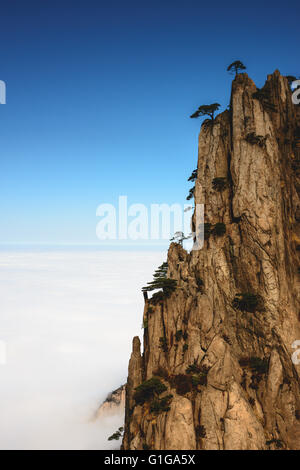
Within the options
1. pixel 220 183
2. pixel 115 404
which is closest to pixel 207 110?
pixel 220 183

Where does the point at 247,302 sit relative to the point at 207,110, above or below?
below

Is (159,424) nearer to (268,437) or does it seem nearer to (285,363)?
(268,437)

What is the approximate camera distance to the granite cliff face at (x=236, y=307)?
33594mm

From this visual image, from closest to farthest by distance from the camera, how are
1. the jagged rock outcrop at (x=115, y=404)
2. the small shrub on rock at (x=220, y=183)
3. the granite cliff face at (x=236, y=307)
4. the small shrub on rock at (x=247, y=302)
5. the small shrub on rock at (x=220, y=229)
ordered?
the granite cliff face at (x=236, y=307), the small shrub on rock at (x=247, y=302), the small shrub on rock at (x=220, y=229), the small shrub on rock at (x=220, y=183), the jagged rock outcrop at (x=115, y=404)

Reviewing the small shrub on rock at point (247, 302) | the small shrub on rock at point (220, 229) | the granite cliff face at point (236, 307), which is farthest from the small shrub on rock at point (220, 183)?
the small shrub on rock at point (247, 302)

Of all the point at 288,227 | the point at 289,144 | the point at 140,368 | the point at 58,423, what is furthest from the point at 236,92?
the point at 58,423

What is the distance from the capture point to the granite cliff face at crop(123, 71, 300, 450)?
110ft

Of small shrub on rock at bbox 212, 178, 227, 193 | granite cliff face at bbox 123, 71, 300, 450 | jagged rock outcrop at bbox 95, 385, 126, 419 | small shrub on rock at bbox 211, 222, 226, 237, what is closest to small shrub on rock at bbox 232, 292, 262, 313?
granite cliff face at bbox 123, 71, 300, 450

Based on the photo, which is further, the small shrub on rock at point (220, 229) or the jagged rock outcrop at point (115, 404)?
the jagged rock outcrop at point (115, 404)

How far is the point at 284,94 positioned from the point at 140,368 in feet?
187

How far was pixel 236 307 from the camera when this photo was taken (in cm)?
4216

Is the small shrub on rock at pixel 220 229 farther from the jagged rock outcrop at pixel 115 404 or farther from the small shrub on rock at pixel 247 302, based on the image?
the jagged rock outcrop at pixel 115 404

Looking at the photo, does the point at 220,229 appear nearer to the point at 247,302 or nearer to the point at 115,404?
the point at 247,302

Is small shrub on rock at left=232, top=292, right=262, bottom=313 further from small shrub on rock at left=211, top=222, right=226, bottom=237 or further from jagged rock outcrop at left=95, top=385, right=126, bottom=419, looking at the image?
jagged rock outcrop at left=95, top=385, right=126, bottom=419
